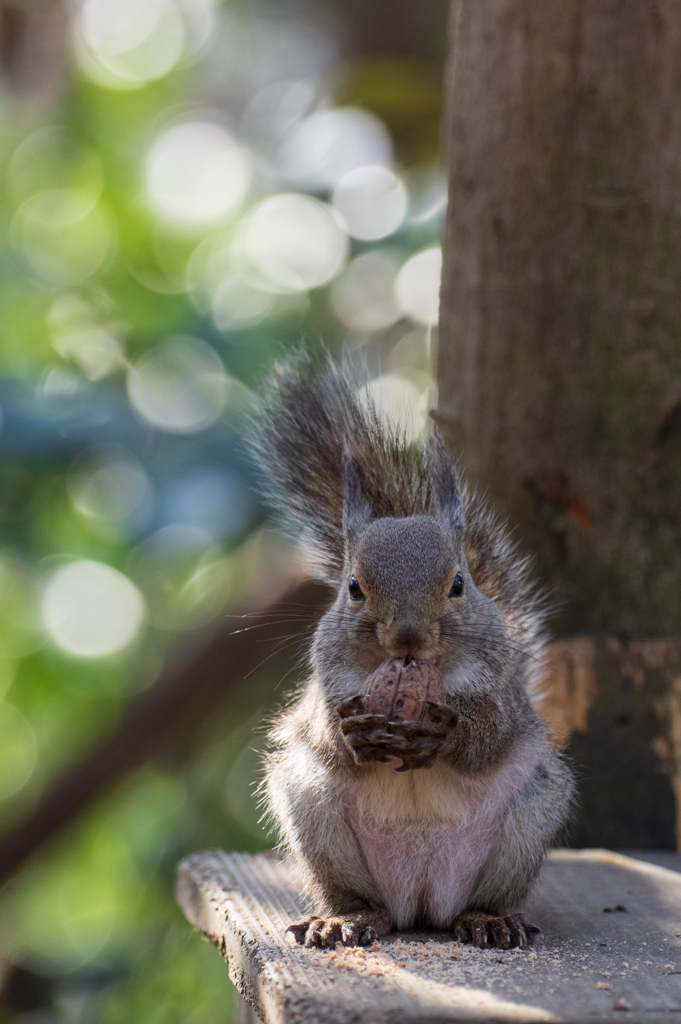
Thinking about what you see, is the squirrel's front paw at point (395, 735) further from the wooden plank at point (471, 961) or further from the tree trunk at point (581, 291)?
the tree trunk at point (581, 291)

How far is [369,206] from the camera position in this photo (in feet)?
8.67

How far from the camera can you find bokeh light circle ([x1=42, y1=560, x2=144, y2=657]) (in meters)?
2.40

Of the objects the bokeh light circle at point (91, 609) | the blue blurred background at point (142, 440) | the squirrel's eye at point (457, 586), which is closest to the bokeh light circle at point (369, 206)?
the blue blurred background at point (142, 440)

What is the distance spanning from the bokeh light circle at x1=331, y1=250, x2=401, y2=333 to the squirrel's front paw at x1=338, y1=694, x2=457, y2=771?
1.76 meters

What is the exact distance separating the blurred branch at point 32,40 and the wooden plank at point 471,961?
8.84ft

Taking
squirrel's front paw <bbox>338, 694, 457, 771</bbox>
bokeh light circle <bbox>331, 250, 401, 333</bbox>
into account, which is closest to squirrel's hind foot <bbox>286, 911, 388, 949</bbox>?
squirrel's front paw <bbox>338, 694, 457, 771</bbox>

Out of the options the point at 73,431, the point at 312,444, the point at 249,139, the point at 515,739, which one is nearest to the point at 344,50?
the point at 249,139

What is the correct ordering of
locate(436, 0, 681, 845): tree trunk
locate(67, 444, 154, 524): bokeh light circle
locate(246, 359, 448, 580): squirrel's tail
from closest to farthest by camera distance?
locate(246, 359, 448, 580): squirrel's tail → locate(436, 0, 681, 845): tree trunk → locate(67, 444, 154, 524): bokeh light circle

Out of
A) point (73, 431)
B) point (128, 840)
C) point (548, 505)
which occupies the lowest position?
point (128, 840)

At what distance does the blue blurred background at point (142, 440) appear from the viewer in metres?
2.30

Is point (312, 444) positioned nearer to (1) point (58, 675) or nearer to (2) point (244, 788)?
(1) point (58, 675)

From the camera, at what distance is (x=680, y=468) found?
175 centimetres

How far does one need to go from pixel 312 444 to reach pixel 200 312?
104 cm

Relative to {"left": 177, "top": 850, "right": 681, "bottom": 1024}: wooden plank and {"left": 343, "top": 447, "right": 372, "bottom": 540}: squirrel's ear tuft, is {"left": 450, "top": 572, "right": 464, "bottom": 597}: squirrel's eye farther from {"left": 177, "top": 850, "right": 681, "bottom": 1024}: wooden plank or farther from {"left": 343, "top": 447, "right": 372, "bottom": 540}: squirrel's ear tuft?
{"left": 177, "top": 850, "right": 681, "bottom": 1024}: wooden plank
